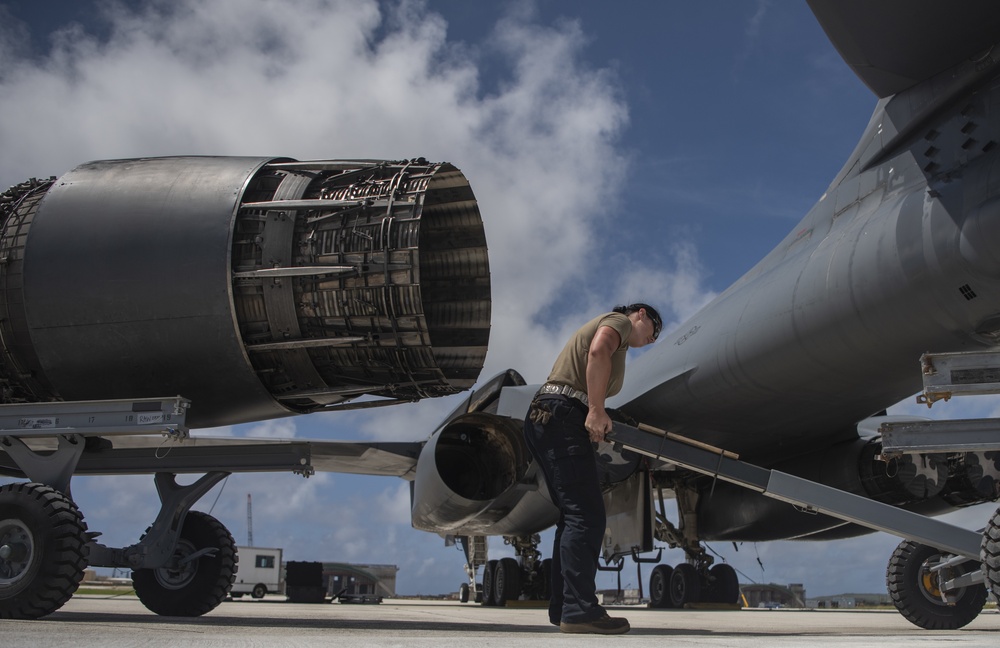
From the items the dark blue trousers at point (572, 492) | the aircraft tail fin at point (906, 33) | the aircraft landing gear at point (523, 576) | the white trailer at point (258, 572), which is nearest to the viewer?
the dark blue trousers at point (572, 492)

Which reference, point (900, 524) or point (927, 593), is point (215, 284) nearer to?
point (900, 524)

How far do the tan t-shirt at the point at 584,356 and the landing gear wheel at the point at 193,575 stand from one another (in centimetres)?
340

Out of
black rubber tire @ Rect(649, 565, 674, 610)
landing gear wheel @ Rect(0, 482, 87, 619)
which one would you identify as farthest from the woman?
black rubber tire @ Rect(649, 565, 674, 610)

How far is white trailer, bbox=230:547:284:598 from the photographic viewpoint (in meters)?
30.6

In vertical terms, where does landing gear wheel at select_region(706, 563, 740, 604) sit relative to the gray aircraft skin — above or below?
below

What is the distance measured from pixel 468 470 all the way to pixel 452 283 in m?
4.54

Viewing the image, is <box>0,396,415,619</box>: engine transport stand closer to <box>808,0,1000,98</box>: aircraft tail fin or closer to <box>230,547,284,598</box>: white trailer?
<box>808,0,1000,98</box>: aircraft tail fin

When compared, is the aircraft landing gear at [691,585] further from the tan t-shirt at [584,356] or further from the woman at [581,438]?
the tan t-shirt at [584,356]

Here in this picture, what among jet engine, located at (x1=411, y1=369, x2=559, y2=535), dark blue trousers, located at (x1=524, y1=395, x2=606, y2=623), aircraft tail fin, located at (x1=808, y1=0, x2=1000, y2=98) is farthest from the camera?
jet engine, located at (x1=411, y1=369, x2=559, y2=535)

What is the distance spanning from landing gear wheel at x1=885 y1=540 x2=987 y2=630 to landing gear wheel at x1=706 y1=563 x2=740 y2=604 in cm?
627

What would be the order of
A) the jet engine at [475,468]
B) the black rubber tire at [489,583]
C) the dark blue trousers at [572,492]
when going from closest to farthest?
the dark blue trousers at [572,492] < the jet engine at [475,468] < the black rubber tire at [489,583]

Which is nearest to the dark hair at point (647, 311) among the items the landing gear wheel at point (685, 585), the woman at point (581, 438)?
the woman at point (581, 438)

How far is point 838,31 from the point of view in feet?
20.3

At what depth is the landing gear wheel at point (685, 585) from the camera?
1235 cm
